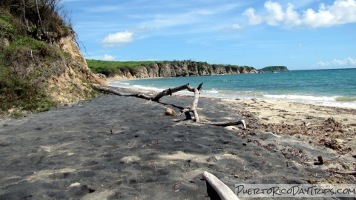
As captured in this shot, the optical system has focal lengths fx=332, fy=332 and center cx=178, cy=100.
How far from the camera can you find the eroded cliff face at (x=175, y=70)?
313 feet

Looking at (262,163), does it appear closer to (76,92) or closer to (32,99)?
(32,99)

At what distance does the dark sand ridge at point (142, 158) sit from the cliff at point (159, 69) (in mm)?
71461

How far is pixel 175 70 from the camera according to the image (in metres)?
113

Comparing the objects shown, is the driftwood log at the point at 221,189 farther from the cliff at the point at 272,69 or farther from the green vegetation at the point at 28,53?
the cliff at the point at 272,69

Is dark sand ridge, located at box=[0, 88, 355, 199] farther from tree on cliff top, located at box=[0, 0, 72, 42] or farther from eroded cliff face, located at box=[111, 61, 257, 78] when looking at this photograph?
eroded cliff face, located at box=[111, 61, 257, 78]

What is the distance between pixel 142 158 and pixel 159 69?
10390cm

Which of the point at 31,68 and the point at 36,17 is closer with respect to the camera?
the point at 31,68

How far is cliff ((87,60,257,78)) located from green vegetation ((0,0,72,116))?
198 feet

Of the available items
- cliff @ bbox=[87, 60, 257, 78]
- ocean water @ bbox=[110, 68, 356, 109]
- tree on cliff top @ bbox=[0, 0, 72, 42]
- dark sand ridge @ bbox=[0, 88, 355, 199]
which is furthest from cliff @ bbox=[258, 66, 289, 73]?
dark sand ridge @ bbox=[0, 88, 355, 199]

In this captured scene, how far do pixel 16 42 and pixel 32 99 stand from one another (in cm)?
381

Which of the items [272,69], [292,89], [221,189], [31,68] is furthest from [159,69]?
[221,189]

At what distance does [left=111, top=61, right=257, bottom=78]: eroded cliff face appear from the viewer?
95338 mm

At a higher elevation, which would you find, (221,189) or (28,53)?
(28,53)

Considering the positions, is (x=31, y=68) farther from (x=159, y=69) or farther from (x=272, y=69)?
(x=272, y=69)
